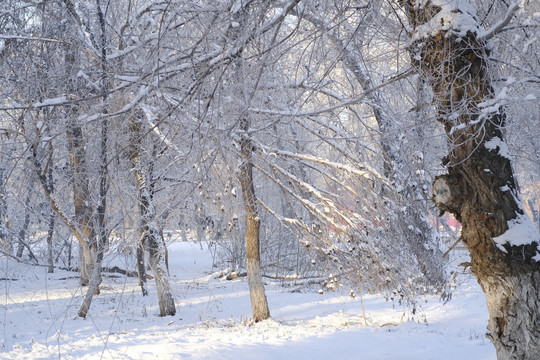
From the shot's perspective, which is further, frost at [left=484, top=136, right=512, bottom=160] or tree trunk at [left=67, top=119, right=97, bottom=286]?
tree trunk at [left=67, top=119, right=97, bottom=286]

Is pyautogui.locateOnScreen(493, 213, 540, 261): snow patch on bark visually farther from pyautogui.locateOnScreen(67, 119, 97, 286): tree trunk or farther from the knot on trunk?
pyautogui.locateOnScreen(67, 119, 97, 286): tree trunk

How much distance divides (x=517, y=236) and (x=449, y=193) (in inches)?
23.2

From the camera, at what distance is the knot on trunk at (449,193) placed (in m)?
4.09

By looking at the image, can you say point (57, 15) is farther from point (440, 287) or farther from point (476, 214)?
point (440, 287)

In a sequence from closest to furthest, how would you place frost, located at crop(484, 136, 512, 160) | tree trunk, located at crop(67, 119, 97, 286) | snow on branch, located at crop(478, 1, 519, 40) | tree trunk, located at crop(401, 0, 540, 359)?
snow on branch, located at crop(478, 1, 519, 40)
tree trunk, located at crop(401, 0, 540, 359)
frost, located at crop(484, 136, 512, 160)
tree trunk, located at crop(67, 119, 97, 286)

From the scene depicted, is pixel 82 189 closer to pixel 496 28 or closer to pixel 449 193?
pixel 449 193

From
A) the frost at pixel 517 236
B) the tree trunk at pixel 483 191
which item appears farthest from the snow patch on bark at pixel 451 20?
the frost at pixel 517 236

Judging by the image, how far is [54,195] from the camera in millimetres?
12750

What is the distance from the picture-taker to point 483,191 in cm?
400

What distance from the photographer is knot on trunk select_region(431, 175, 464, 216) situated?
13.4 ft

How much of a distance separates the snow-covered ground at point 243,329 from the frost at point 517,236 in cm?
294

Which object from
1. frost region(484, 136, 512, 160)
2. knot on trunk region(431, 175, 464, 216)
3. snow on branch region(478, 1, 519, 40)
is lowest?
knot on trunk region(431, 175, 464, 216)

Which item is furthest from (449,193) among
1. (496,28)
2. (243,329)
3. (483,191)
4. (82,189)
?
(82,189)

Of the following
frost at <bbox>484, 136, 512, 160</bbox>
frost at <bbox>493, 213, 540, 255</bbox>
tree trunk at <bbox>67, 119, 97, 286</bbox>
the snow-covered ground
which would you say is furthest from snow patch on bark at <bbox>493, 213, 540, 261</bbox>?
tree trunk at <bbox>67, 119, 97, 286</bbox>
